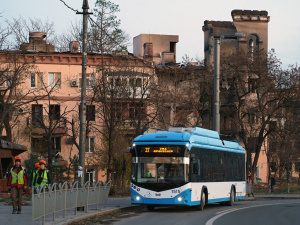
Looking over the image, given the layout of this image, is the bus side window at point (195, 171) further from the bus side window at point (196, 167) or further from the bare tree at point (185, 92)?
the bare tree at point (185, 92)

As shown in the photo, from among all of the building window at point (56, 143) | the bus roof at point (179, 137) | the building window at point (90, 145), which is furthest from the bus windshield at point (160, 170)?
the building window at point (90, 145)

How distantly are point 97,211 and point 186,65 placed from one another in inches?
1610

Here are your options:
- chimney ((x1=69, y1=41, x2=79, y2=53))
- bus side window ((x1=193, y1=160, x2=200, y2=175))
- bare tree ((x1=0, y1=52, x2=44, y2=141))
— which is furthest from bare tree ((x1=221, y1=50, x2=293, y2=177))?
bus side window ((x1=193, y1=160, x2=200, y2=175))

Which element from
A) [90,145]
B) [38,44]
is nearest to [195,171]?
[90,145]

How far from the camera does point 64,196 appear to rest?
20.1m

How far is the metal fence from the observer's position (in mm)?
16844

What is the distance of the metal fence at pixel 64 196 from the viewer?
16.8 meters

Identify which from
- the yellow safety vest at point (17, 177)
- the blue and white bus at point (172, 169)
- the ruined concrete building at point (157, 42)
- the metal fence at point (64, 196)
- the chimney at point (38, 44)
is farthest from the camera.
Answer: the ruined concrete building at point (157, 42)

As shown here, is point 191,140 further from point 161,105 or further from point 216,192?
point 161,105

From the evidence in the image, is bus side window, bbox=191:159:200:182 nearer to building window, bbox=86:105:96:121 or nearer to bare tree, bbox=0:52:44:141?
bare tree, bbox=0:52:44:141

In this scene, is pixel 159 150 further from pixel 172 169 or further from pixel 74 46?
pixel 74 46

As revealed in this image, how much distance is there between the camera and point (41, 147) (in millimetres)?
63562

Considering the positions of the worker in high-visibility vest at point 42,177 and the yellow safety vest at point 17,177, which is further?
the yellow safety vest at point 17,177

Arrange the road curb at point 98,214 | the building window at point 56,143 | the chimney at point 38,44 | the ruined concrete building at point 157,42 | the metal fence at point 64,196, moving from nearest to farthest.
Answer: the metal fence at point 64,196
the road curb at point 98,214
the building window at point 56,143
the chimney at point 38,44
the ruined concrete building at point 157,42
